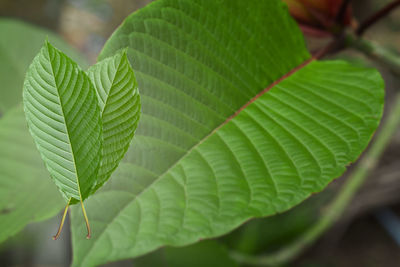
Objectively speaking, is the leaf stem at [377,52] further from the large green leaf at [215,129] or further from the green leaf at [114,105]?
the green leaf at [114,105]

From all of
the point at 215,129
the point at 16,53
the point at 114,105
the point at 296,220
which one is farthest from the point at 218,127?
the point at 296,220

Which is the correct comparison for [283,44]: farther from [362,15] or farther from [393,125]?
[362,15]

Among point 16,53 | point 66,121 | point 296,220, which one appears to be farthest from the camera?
point 296,220

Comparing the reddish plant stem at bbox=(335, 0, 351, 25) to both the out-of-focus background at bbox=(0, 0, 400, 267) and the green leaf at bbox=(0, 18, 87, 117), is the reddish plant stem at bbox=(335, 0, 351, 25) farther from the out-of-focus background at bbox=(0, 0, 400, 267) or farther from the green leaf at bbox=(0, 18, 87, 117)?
the green leaf at bbox=(0, 18, 87, 117)

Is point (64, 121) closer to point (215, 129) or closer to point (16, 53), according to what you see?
point (215, 129)

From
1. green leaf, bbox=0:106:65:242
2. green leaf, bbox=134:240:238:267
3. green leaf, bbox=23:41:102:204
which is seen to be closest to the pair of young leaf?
green leaf, bbox=23:41:102:204
